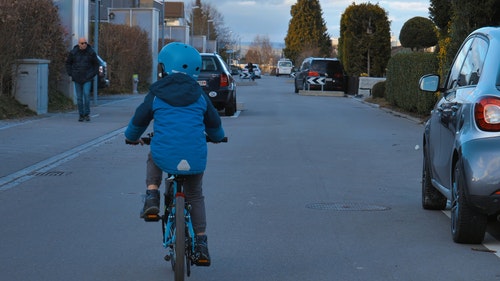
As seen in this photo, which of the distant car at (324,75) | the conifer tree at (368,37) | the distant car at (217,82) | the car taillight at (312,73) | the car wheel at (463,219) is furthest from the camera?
the distant car at (324,75)

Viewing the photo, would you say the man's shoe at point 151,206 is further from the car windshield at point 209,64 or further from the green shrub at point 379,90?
the green shrub at point 379,90

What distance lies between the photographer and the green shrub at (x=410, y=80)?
22.8 m

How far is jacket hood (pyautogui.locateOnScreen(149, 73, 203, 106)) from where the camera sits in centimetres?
541

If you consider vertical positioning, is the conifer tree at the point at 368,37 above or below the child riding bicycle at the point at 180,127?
above

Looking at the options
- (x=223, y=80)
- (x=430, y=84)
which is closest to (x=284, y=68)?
(x=223, y=80)

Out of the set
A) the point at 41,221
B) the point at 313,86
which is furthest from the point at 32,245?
the point at 313,86

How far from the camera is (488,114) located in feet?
21.9

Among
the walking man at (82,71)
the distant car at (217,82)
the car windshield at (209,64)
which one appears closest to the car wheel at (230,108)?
the distant car at (217,82)

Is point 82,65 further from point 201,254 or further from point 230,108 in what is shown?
point 201,254

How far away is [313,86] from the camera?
1702 inches

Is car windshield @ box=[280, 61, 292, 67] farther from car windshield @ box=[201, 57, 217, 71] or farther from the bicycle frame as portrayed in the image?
the bicycle frame

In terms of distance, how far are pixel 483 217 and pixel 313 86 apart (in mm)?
36465

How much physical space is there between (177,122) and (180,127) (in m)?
0.04

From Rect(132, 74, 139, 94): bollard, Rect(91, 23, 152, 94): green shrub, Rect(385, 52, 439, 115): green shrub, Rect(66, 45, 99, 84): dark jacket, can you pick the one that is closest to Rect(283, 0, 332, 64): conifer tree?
Rect(91, 23, 152, 94): green shrub
